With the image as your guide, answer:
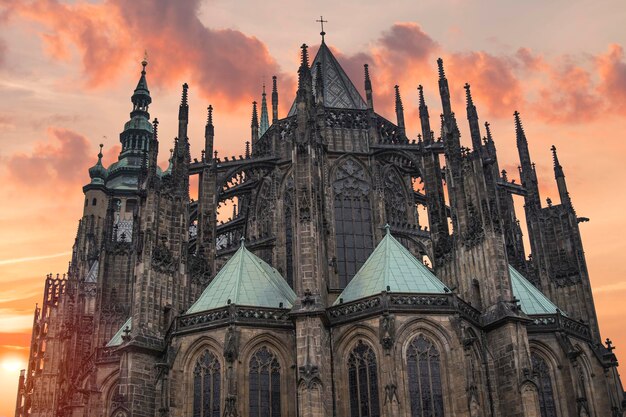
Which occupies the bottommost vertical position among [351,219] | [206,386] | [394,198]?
[206,386]

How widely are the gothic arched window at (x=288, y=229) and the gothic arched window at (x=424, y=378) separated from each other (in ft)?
31.0

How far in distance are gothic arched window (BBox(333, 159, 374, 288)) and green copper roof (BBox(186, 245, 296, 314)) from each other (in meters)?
4.67

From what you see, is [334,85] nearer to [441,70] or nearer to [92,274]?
[441,70]

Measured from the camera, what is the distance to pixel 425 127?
4091 centimetres

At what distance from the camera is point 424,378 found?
2883 centimetres

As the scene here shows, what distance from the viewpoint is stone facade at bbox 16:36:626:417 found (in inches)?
1151

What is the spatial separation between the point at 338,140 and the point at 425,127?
4.80 metres

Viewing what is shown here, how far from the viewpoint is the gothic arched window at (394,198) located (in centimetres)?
4056

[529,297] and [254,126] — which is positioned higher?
[254,126]

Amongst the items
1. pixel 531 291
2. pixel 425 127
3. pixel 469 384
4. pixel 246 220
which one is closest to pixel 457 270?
pixel 531 291

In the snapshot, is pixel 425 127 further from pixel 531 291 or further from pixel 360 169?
pixel 531 291

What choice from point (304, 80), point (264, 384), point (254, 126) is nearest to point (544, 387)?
point (264, 384)

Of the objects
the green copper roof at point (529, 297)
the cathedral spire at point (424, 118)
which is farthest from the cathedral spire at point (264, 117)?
the green copper roof at point (529, 297)

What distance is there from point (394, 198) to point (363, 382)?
14.3 metres
